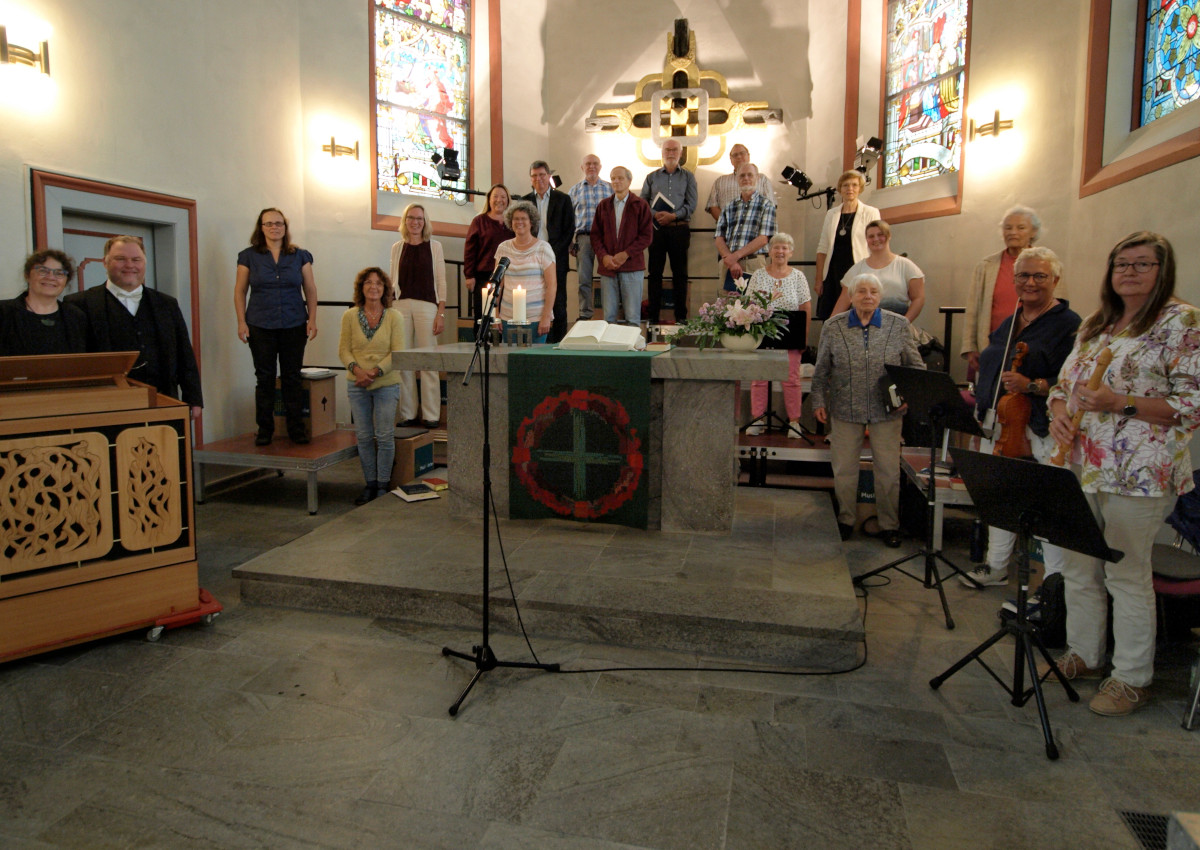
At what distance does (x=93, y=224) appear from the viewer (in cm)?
559

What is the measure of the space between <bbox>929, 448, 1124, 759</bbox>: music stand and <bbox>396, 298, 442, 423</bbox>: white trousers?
5267mm

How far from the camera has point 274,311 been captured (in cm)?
594

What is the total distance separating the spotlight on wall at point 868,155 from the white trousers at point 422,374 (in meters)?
4.54

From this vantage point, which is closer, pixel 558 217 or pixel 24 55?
pixel 24 55

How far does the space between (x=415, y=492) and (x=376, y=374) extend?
0.93 meters

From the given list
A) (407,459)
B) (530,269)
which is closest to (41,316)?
(407,459)

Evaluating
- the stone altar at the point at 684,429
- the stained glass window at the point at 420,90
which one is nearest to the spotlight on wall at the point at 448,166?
the stained glass window at the point at 420,90

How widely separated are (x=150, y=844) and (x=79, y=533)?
1.55 meters

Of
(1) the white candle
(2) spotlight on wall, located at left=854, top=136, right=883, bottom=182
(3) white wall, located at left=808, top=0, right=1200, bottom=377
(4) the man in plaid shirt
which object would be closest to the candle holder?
(1) the white candle

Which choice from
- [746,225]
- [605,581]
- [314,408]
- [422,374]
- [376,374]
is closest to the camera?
[605,581]

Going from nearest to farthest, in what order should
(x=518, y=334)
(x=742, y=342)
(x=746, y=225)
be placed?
1. (x=742, y=342)
2. (x=518, y=334)
3. (x=746, y=225)

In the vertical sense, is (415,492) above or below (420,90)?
below

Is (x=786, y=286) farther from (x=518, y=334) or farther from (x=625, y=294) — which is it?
(x=518, y=334)

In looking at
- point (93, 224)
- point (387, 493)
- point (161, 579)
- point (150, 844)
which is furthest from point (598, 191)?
point (150, 844)
